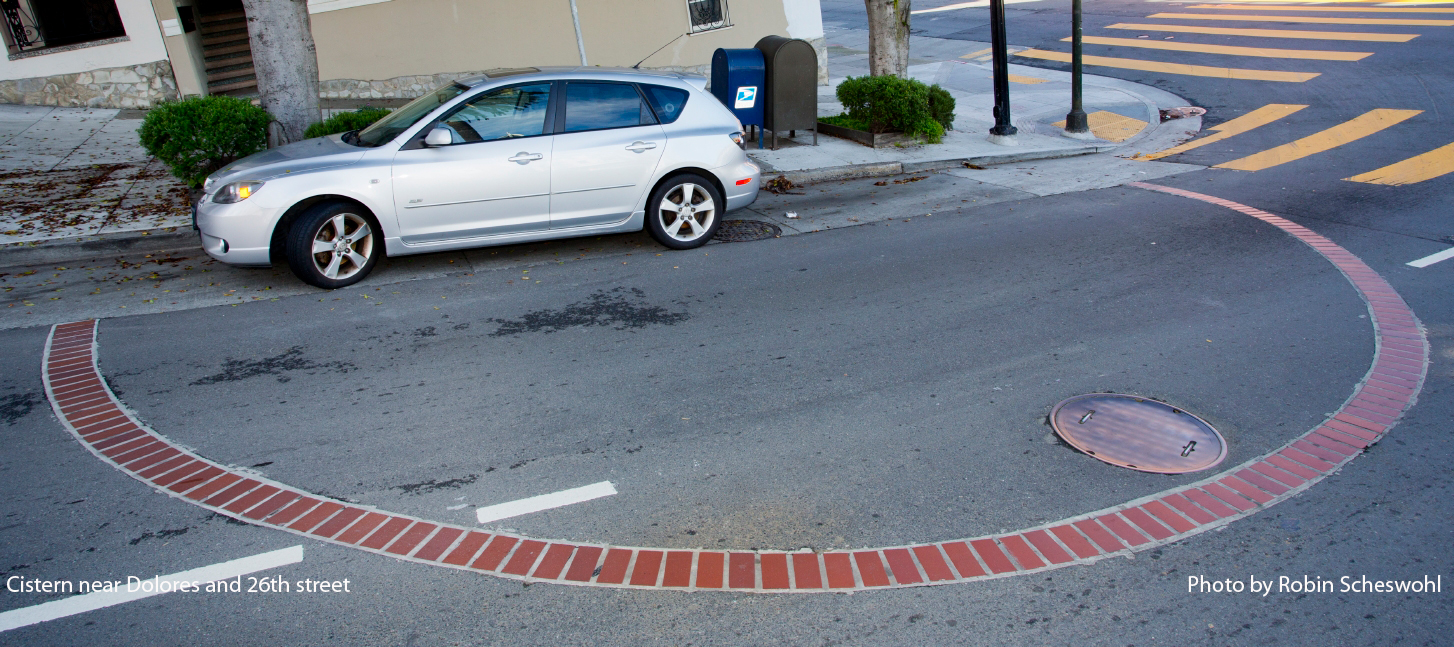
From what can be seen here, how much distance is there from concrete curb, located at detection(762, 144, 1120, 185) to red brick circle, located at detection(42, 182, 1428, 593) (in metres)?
7.02

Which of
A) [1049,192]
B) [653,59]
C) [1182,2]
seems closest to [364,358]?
[1049,192]

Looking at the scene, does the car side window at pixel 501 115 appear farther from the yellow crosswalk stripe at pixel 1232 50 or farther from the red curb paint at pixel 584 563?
the yellow crosswalk stripe at pixel 1232 50

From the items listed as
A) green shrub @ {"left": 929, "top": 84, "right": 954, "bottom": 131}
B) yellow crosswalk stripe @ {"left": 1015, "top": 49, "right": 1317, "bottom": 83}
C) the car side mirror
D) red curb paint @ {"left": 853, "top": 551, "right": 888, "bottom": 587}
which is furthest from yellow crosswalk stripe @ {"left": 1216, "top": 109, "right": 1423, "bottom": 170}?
red curb paint @ {"left": 853, "top": 551, "right": 888, "bottom": 587}

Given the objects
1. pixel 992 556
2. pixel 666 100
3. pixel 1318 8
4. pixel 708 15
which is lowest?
pixel 992 556

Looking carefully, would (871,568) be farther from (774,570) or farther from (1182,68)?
(1182,68)

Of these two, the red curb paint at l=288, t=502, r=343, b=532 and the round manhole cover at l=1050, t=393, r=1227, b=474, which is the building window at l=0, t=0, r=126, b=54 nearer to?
the red curb paint at l=288, t=502, r=343, b=532

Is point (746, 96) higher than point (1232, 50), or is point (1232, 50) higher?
point (746, 96)

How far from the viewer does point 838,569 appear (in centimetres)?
373

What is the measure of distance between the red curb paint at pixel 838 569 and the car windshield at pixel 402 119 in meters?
5.29

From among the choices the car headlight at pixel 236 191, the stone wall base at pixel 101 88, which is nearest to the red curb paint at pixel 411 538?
the car headlight at pixel 236 191

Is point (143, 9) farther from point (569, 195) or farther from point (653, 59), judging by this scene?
point (569, 195)

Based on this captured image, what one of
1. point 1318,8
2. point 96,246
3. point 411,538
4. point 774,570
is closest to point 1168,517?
point 774,570

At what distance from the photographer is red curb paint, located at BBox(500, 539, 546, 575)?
3707 mm

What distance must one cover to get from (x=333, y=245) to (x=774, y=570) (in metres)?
4.98
